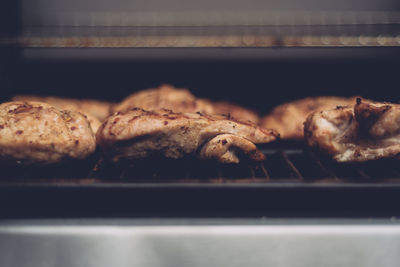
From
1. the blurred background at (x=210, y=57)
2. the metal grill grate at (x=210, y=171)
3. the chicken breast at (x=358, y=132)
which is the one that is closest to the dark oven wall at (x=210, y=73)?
the blurred background at (x=210, y=57)

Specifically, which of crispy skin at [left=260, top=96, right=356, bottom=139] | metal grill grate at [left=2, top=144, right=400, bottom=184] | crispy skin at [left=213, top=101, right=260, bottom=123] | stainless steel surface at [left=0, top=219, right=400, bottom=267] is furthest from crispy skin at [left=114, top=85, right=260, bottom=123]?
stainless steel surface at [left=0, top=219, right=400, bottom=267]

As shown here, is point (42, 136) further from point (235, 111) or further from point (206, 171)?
point (235, 111)

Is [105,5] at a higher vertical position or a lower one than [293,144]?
higher

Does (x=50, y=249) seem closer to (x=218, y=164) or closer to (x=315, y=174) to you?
(x=218, y=164)

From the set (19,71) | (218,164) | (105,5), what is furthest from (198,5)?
(218,164)

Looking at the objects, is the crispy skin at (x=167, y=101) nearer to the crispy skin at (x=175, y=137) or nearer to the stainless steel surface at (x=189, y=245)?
the crispy skin at (x=175, y=137)

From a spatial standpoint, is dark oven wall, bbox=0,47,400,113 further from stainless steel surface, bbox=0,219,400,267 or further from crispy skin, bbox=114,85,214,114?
stainless steel surface, bbox=0,219,400,267

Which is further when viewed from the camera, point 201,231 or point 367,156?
point 367,156
